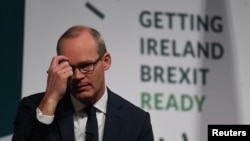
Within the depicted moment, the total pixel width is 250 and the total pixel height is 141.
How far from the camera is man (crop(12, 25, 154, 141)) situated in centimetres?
110

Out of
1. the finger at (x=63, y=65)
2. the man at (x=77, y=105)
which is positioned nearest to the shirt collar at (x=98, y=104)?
the man at (x=77, y=105)

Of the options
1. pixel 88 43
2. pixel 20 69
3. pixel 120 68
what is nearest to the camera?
pixel 88 43

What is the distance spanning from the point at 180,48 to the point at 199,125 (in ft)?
1.04

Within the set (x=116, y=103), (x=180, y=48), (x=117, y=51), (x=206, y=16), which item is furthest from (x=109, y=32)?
(x=116, y=103)

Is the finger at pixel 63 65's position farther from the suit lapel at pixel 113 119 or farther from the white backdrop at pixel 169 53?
the white backdrop at pixel 169 53

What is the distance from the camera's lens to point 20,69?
1.65 m

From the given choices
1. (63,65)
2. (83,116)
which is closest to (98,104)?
(83,116)

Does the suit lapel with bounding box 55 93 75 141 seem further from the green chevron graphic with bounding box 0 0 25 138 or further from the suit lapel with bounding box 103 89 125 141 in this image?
the green chevron graphic with bounding box 0 0 25 138

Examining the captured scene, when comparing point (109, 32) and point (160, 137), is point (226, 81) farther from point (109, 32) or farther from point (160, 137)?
point (109, 32)

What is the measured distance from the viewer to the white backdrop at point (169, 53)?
1.74 metres

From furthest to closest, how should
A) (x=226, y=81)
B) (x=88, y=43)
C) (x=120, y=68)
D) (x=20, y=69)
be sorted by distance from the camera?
(x=226, y=81) < (x=120, y=68) < (x=20, y=69) < (x=88, y=43)

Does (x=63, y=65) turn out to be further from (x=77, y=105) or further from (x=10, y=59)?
(x=10, y=59)

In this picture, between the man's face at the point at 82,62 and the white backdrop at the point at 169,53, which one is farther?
the white backdrop at the point at 169,53

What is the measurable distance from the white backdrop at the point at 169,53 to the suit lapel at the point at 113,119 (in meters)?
0.52
